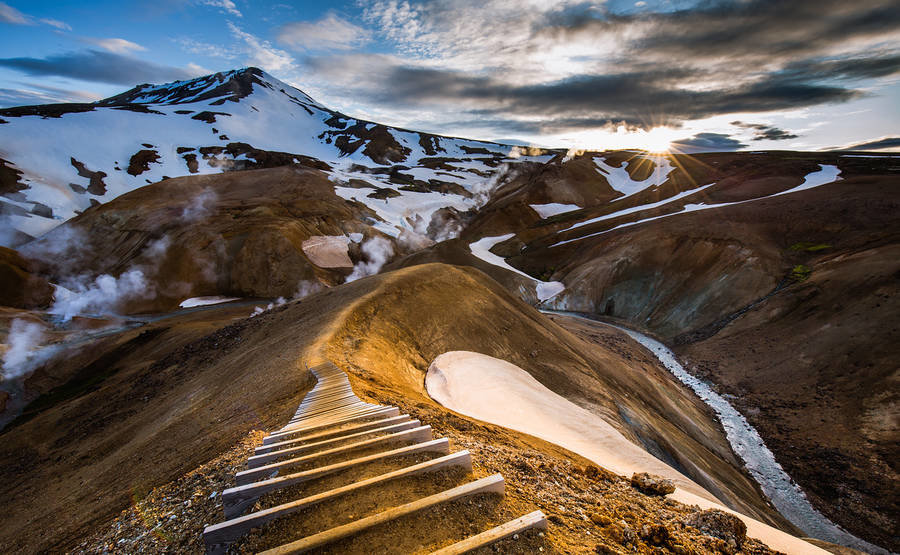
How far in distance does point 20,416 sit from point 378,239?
47885mm

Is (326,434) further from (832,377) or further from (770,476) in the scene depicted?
(832,377)

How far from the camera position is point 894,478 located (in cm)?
1730

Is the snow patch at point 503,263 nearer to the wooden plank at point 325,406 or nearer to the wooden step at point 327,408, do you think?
the wooden plank at point 325,406

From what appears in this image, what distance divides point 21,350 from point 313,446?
40.5 meters

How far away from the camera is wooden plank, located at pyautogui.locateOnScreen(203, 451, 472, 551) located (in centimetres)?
319

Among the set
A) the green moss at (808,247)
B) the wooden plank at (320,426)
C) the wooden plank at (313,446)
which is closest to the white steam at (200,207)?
the wooden plank at (320,426)

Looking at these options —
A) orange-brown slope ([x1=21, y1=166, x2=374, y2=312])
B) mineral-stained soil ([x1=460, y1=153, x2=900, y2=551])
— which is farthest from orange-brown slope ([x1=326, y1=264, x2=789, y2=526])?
orange-brown slope ([x1=21, y1=166, x2=374, y2=312])

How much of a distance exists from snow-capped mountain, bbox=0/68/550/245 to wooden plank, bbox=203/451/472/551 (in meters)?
70.1

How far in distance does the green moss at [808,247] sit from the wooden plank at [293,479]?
53.0 metres

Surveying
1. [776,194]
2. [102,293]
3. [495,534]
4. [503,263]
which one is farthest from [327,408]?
[776,194]

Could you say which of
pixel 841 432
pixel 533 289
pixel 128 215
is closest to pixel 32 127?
pixel 128 215

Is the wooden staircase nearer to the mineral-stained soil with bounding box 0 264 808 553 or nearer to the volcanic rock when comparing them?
the mineral-stained soil with bounding box 0 264 808 553

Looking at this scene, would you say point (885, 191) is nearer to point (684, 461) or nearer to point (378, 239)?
point (684, 461)

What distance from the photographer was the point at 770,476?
19.7 m
